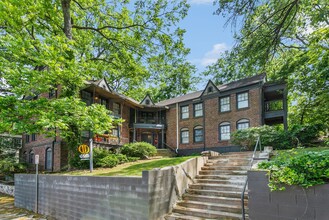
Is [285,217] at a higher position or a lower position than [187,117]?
lower

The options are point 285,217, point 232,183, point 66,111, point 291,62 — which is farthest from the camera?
point 291,62

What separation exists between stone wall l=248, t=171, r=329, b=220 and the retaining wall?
8.81 feet

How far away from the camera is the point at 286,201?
15.6ft

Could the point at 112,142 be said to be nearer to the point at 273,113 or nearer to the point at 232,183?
the point at 273,113

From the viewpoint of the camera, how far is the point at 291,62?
16.0 meters

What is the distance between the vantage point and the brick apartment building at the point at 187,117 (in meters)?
19.7

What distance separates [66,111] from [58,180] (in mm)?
3775

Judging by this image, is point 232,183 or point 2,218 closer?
point 232,183

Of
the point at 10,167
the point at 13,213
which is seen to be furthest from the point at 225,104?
the point at 10,167

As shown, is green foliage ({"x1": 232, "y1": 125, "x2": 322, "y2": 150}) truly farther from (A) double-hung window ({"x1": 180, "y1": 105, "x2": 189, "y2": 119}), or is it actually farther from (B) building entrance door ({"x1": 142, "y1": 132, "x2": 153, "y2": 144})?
(B) building entrance door ({"x1": 142, "y1": 132, "x2": 153, "y2": 144})

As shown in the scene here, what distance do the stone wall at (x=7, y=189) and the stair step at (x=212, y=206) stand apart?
1383cm

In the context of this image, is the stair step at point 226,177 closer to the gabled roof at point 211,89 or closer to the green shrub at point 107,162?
the green shrub at point 107,162

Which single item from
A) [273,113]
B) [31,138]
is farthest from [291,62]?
[31,138]

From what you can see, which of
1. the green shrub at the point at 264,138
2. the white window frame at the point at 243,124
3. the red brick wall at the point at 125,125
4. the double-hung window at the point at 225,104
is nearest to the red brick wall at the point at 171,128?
the red brick wall at the point at 125,125
